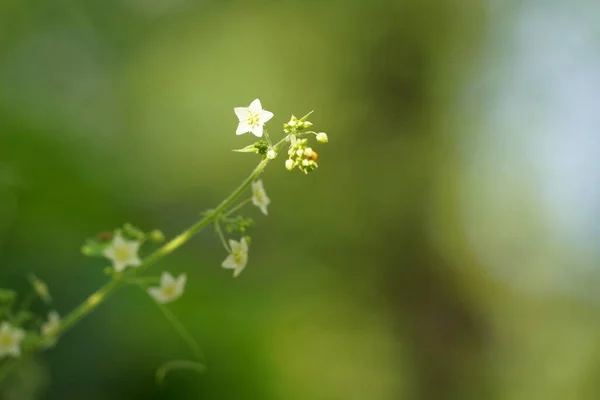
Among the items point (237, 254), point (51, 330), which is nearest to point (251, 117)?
point (237, 254)

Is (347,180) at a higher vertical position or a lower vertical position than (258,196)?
higher

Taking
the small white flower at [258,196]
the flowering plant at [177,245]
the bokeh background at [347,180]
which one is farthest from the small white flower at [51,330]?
the bokeh background at [347,180]

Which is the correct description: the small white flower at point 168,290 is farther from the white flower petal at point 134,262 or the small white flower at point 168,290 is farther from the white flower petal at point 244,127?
the white flower petal at point 244,127

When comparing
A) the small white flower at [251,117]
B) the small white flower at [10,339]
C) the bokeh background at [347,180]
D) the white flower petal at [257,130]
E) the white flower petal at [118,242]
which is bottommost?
the small white flower at [10,339]

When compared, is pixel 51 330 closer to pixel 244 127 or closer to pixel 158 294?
pixel 158 294

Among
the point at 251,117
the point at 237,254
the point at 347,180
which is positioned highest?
the point at 347,180

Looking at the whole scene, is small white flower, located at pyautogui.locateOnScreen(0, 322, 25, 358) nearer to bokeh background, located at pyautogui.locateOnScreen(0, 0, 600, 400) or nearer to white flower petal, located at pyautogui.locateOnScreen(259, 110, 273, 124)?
white flower petal, located at pyautogui.locateOnScreen(259, 110, 273, 124)

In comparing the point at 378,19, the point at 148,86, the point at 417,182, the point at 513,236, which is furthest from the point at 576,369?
the point at 148,86
